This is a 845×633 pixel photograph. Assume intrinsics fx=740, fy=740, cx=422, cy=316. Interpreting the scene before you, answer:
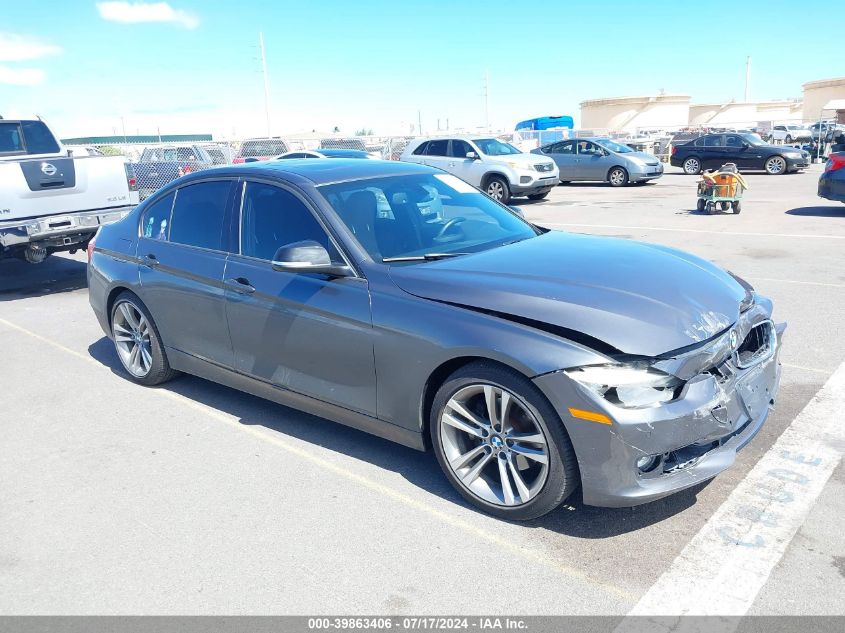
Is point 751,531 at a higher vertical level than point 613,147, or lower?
lower

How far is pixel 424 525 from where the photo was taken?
359cm

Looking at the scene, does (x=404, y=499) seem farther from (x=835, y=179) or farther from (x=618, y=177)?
(x=618, y=177)

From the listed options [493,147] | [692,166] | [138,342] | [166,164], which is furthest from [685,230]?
[692,166]

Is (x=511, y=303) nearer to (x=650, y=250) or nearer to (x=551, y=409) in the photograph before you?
(x=551, y=409)

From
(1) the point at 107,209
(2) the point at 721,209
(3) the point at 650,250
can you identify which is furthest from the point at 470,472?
(2) the point at 721,209

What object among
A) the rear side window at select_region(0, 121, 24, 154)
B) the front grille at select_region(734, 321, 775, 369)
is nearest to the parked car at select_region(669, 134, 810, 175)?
the rear side window at select_region(0, 121, 24, 154)

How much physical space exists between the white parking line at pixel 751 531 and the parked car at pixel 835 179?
33.7 feet

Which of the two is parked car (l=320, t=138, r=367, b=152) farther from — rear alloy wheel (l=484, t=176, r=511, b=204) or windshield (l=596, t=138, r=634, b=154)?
windshield (l=596, t=138, r=634, b=154)

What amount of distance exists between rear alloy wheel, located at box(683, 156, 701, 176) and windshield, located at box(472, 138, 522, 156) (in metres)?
9.28

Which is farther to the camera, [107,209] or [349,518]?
[107,209]

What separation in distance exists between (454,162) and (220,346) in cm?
1459

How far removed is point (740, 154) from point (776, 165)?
3.79ft

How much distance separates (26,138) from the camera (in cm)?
1115

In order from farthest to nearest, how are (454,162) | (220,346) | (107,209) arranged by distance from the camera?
(454,162) → (107,209) → (220,346)
